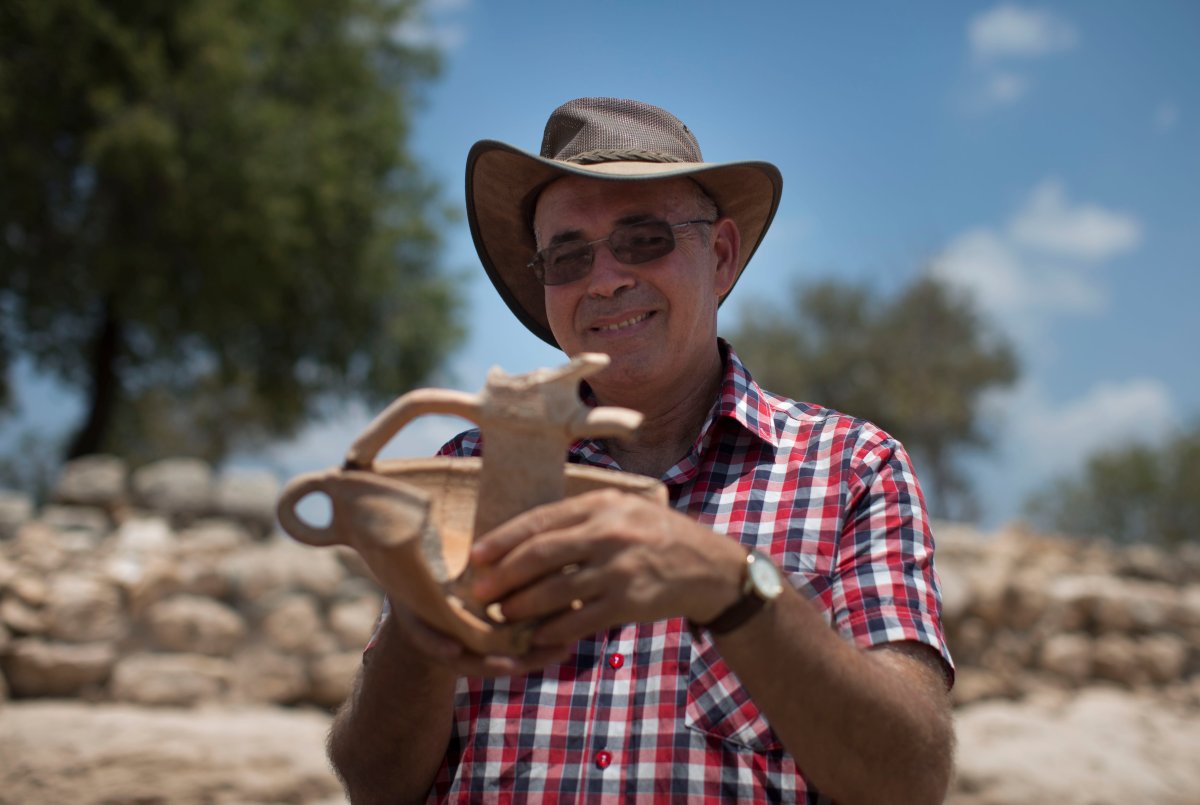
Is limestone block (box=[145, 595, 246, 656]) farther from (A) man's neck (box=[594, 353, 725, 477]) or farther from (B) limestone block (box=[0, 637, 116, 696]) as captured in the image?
(A) man's neck (box=[594, 353, 725, 477])

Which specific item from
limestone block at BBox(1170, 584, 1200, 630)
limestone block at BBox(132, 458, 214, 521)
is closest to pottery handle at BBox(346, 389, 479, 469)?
limestone block at BBox(132, 458, 214, 521)

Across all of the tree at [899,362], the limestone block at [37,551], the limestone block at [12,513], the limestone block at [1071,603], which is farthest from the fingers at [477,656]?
the tree at [899,362]

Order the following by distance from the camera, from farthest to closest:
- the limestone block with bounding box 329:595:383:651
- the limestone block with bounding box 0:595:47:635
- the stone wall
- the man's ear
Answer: the limestone block with bounding box 329:595:383:651 < the stone wall < the limestone block with bounding box 0:595:47:635 < the man's ear

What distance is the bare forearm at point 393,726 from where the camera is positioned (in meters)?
1.87

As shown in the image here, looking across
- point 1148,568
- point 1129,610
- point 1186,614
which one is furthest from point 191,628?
point 1148,568

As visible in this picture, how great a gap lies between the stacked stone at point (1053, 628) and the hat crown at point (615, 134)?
7.32 meters

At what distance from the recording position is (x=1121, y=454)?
98.1 feet

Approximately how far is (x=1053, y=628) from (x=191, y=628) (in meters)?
7.80

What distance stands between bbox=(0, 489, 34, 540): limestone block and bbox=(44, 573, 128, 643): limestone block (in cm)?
112

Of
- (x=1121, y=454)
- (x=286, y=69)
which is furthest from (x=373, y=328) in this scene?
(x=1121, y=454)

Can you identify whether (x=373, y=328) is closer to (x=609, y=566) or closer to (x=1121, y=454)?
(x=609, y=566)

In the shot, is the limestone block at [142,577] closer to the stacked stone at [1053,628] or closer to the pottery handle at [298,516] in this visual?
the pottery handle at [298,516]

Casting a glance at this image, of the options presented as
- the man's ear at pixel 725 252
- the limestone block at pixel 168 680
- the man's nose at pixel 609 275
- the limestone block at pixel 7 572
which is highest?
the man's ear at pixel 725 252

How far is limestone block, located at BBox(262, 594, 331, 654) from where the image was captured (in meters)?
6.79
